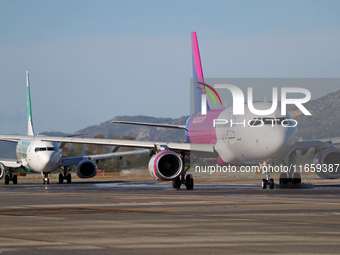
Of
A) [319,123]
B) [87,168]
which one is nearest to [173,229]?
[319,123]

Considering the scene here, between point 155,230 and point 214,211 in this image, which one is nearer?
point 155,230

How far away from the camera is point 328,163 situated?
31359mm

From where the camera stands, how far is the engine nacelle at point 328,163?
3116 cm

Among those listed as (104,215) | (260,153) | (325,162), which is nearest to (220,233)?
(104,215)

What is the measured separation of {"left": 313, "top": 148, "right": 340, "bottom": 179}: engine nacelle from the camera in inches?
1227

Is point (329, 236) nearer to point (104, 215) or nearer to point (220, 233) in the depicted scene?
point (220, 233)

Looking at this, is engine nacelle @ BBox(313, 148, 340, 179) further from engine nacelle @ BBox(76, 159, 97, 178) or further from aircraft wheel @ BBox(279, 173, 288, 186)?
engine nacelle @ BBox(76, 159, 97, 178)

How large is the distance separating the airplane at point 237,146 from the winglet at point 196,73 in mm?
4591

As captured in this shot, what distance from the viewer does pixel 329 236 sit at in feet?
34.1

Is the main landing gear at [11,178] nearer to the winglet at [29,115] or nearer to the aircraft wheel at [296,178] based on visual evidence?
the winglet at [29,115]

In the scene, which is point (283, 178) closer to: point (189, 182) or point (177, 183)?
point (189, 182)

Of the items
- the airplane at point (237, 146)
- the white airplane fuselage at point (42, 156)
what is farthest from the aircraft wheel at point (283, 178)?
the white airplane fuselage at point (42, 156)

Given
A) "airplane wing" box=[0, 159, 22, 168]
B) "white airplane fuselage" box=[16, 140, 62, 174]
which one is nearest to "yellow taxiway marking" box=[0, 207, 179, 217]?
"white airplane fuselage" box=[16, 140, 62, 174]

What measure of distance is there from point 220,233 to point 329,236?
1666mm
